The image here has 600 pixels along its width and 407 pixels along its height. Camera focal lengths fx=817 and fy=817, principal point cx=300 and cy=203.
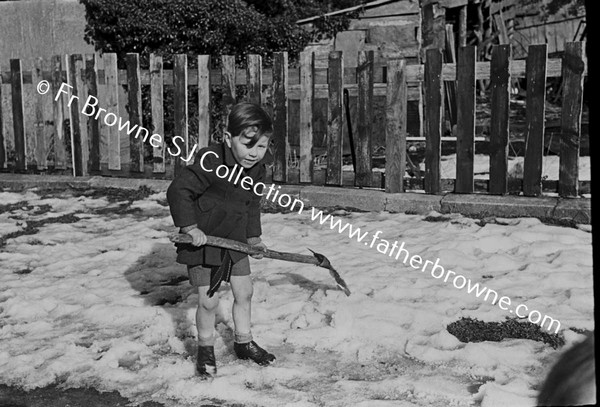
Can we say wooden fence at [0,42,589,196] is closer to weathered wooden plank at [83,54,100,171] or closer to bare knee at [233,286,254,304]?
weathered wooden plank at [83,54,100,171]

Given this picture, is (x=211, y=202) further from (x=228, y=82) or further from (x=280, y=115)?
(x=228, y=82)

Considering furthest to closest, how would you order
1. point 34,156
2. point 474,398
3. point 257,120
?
point 34,156 < point 257,120 < point 474,398

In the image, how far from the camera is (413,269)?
5410 mm

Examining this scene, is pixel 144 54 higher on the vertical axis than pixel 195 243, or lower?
higher

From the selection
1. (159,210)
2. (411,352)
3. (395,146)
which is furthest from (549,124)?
(411,352)

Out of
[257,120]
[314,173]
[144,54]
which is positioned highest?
[144,54]

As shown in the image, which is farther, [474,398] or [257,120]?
[257,120]

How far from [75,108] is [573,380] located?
7991 mm

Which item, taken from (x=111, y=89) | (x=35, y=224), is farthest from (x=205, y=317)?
(x=111, y=89)

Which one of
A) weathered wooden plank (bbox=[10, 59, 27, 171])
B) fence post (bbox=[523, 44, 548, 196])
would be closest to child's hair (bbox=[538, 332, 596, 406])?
fence post (bbox=[523, 44, 548, 196])

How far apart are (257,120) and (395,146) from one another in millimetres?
3889

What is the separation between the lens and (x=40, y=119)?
907cm

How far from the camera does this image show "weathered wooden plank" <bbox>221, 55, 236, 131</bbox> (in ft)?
26.1

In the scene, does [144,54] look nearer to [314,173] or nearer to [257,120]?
[314,173]
